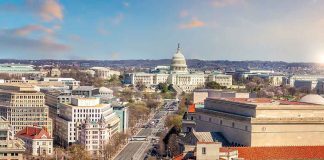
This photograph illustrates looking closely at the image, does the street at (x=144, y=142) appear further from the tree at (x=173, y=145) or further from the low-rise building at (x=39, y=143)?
the low-rise building at (x=39, y=143)

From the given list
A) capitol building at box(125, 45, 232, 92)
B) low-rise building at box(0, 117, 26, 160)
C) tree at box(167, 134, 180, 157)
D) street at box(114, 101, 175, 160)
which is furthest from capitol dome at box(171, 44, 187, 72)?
low-rise building at box(0, 117, 26, 160)

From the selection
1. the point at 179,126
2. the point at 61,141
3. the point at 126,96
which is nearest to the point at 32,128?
the point at 61,141

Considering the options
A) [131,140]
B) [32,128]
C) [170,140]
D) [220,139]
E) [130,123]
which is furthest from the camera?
[130,123]

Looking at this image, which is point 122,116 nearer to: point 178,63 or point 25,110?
point 25,110

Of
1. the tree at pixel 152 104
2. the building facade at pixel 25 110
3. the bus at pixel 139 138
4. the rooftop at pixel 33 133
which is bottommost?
the bus at pixel 139 138

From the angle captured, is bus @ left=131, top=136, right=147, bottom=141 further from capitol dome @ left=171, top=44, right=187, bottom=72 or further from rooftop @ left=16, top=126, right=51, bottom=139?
capitol dome @ left=171, top=44, right=187, bottom=72

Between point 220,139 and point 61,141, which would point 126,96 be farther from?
point 220,139

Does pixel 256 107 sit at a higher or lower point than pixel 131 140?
higher

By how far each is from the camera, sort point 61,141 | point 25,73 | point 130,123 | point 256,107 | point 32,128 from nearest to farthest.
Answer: point 256,107 → point 32,128 → point 61,141 → point 130,123 → point 25,73

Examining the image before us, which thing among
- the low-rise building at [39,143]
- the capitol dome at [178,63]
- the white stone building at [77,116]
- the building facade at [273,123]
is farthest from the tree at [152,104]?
the building facade at [273,123]
